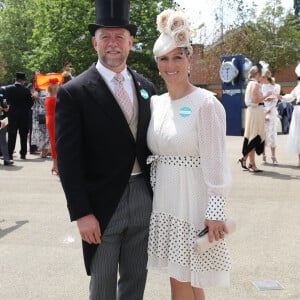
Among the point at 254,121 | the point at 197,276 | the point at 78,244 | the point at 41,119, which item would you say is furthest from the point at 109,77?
the point at 41,119

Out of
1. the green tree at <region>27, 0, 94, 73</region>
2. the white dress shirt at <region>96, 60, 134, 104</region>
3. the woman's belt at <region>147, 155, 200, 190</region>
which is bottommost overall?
the woman's belt at <region>147, 155, 200, 190</region>

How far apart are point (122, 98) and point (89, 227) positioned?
2.38 feet

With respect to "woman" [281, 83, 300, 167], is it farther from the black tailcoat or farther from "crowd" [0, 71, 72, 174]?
the black tailcoat

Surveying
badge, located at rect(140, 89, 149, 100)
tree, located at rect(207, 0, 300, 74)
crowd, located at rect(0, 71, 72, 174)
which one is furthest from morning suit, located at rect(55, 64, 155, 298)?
tree, located at rect(207, 0, 300, 74)

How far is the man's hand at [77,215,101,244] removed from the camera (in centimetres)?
269

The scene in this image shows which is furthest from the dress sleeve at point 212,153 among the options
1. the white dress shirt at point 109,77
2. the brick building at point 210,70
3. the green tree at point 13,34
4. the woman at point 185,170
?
the green tree at point 13,34

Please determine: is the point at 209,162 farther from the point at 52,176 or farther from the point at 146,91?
the point at 52,176

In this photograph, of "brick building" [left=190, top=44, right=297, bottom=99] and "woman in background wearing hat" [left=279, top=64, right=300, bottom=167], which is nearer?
"woman in background wearing hat" [left=279, top=64, right=300, bottom=167]

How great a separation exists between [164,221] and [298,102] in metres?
8.02

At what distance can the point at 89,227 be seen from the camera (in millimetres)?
2688

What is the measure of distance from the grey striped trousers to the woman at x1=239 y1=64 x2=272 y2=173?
6.77m

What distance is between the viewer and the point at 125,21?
282 centimetres

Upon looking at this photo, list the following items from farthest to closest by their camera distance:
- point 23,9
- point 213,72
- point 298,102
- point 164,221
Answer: point 23,9 → point 213,72 → point 298,102 → point 164,221

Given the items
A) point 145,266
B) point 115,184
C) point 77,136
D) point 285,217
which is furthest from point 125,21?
point 285,217
